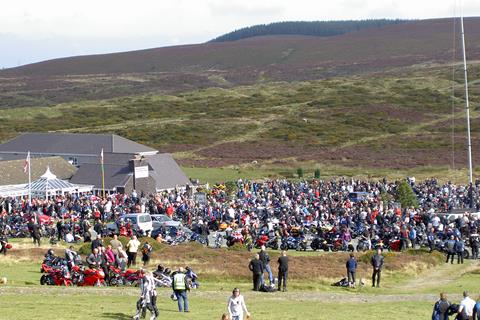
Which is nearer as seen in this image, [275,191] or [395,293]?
[395,293]

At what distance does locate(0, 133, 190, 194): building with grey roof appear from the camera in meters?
67.1

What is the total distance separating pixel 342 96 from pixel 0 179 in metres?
95.0

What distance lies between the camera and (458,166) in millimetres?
88062

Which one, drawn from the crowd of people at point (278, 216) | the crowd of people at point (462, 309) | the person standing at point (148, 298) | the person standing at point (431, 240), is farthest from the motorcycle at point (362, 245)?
the person standing at point (148, 298)

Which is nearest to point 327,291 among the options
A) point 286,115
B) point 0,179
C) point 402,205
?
point 402,205

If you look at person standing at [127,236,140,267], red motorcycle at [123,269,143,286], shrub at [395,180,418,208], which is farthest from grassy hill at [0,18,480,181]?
red motorcycle at [123,269,143,286]

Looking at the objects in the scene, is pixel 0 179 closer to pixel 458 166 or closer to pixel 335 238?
pixel 335 238

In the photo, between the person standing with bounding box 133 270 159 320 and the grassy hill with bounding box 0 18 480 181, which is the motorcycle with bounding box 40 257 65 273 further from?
the grassy hill with bounding box 0 18 480 181

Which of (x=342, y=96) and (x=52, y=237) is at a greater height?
(x=342, y=96)

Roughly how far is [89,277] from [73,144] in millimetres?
51356

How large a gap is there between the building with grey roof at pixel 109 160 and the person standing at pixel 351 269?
118 ft

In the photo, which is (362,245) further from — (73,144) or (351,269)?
(73,144)

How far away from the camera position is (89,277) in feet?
99.5

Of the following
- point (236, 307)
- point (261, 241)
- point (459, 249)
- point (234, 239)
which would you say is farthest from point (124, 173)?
point (236, 307)
